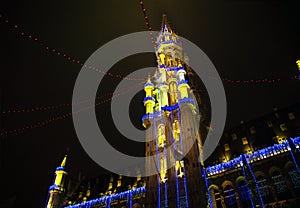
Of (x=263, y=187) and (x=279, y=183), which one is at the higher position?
(x=279, y=183)

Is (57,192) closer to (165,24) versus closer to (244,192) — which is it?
(244,192)

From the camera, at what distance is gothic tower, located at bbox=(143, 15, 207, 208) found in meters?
30.0

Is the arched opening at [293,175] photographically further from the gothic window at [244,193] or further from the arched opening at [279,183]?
the gothic window at [244,193]

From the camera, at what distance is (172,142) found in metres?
35.1

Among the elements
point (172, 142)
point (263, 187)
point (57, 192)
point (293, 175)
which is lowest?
point (263, 187)

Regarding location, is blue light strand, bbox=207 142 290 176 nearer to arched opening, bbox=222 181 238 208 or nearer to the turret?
arched opening, bbox=222 181 238 208

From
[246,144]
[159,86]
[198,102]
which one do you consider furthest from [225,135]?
[159,86]

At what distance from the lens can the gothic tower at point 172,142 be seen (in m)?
30.0

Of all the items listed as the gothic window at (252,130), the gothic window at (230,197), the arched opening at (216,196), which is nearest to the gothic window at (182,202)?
the arched opening at (216,196)

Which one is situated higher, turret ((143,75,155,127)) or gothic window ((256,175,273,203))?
turret ((143,75,155,127))

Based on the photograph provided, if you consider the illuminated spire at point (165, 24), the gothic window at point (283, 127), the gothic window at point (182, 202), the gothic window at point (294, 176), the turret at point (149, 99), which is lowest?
the gothic window at point (182, 202)

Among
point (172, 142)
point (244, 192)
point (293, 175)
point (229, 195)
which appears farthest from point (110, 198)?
point (293, 175)

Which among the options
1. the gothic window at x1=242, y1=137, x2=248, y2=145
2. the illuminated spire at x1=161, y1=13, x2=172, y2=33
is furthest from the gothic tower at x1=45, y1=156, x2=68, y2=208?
the illuminated spire at x1=161, y1=13, x2=172, y2=33

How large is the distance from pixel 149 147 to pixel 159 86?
1210cm
